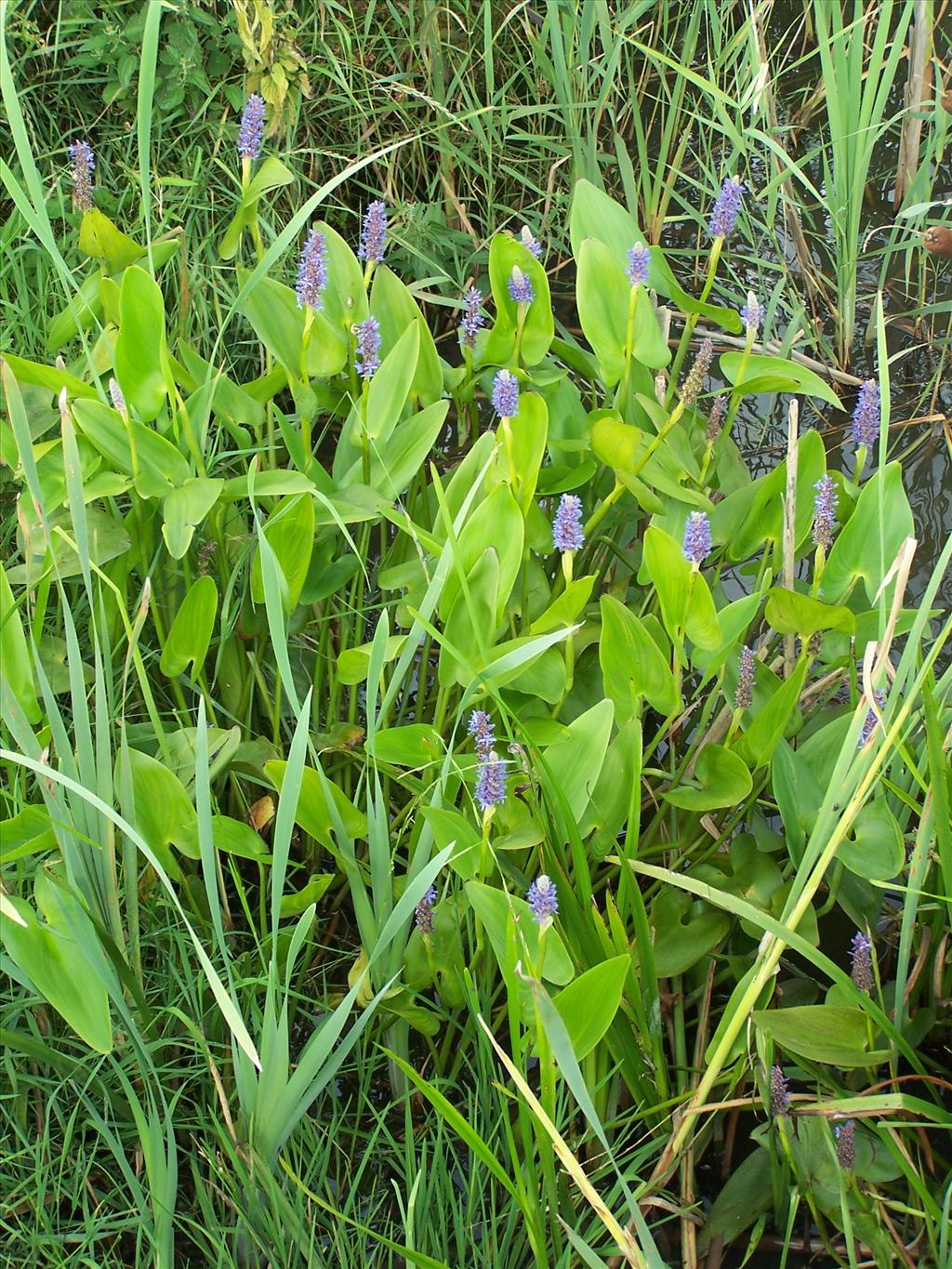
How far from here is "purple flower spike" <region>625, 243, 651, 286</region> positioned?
1.20m

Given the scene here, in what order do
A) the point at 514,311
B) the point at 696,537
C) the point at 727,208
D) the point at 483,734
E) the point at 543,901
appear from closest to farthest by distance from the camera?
the point at 543,901 < the point at 483,734 < the point at 696,537 < the point at 727,208 < the point at 514,311

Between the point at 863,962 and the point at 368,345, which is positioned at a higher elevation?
the point at 368,345

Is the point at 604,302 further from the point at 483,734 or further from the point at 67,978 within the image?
the point at 67,978

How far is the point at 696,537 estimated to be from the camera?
41.0 inches

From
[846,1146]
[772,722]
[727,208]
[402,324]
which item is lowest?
[846,1146]

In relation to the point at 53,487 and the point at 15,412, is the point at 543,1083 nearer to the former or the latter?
the point at 15,412

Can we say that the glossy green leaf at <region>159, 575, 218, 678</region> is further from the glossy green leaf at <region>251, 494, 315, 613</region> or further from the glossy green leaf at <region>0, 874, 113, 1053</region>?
the glossy green leaf at <region>0, 874, 113, 1053</region>

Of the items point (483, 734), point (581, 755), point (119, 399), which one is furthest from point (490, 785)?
point (119, 399)

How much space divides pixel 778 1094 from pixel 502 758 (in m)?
0.37

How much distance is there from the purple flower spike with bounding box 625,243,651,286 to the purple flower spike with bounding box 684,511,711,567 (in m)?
0.30

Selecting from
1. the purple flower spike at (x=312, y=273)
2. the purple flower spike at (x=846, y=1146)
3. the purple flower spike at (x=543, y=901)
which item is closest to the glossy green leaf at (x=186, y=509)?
the purple flower spike at (x=312, y=273)

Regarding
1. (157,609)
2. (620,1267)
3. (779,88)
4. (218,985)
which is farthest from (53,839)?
(779,88)

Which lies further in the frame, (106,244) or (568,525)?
(106,244)

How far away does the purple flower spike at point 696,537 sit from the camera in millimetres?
1031
